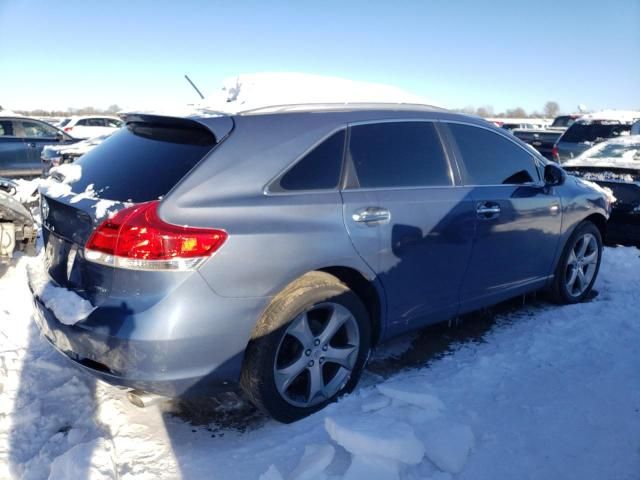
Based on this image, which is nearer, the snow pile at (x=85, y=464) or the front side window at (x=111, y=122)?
the snow pile at (x=85, y=464)

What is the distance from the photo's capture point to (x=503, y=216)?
3.72 meters

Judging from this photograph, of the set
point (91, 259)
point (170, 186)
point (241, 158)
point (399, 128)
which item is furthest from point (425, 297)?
point (91, 259)

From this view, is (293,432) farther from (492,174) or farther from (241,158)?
(492,174)

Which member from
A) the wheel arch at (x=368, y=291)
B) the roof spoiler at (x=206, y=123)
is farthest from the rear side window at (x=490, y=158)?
the roof spoiler at (x=206, y=123)

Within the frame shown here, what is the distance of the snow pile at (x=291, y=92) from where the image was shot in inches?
117

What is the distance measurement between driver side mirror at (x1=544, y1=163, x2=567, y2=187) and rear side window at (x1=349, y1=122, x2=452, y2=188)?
127 centimetres

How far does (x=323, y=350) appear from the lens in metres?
2.89

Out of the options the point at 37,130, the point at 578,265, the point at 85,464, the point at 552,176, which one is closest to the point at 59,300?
the point at 85,464

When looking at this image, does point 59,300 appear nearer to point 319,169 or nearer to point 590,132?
point 319,169

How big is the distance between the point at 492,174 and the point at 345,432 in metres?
2.20

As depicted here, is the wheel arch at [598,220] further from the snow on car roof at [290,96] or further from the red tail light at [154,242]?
the red tail light at [154,242]

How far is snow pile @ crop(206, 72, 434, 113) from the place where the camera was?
2.97 m

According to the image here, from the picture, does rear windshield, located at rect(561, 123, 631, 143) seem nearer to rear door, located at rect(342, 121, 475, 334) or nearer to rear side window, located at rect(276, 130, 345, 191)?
rear door, located at rect(342, 121, 475, 334)

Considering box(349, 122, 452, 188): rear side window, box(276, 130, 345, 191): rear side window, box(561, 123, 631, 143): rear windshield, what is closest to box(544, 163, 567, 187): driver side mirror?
box(349, 122, 452, 188): rear side window
